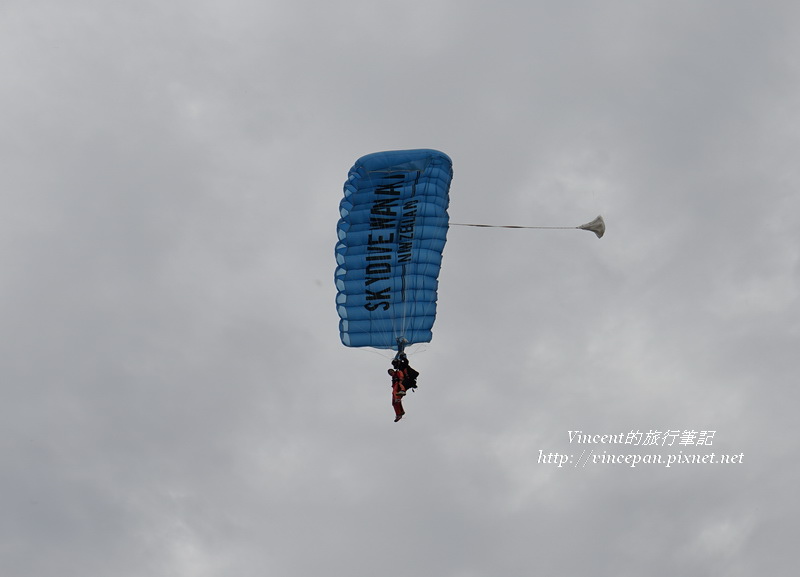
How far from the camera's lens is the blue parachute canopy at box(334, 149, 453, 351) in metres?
32.8

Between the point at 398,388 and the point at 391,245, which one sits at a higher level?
the point at 391,245

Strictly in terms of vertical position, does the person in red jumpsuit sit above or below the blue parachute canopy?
below

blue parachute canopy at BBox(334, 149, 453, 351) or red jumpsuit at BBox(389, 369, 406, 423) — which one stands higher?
blue parachute canopy at BBox(334, 149, 453, 351)

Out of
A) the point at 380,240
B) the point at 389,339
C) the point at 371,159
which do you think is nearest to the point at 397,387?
the point at 389,339

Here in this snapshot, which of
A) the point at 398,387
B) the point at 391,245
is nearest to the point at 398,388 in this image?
the point at 398,387

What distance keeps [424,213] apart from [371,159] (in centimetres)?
205

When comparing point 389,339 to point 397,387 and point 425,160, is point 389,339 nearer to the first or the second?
point 397,387

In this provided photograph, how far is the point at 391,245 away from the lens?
33.1m

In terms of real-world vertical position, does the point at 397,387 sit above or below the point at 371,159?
below

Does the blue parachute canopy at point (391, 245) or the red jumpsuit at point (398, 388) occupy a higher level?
the blue parachute canopy at point (391, 245)

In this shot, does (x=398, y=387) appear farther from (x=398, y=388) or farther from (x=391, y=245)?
(x=391, y=245)

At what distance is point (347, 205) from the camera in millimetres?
32906

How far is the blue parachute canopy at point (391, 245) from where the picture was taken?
32844mm

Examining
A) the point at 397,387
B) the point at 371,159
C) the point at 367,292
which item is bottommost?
the point at 397,387
